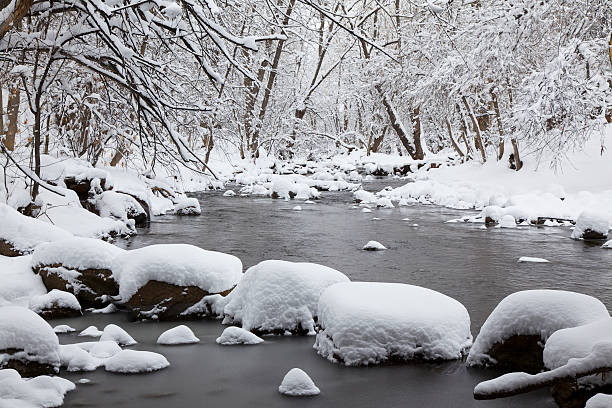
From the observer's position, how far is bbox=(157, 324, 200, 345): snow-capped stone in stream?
504 centimetres

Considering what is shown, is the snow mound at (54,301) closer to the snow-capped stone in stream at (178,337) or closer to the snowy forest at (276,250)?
the snowy forest at (276,250)

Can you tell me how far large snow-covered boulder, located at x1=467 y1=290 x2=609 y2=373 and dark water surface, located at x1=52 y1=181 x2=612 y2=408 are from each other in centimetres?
20

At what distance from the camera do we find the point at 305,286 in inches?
215

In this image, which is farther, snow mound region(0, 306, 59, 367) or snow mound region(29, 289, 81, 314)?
snow mound region(29, 289, 81, 314)

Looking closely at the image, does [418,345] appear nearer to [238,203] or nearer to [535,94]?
[535,94]

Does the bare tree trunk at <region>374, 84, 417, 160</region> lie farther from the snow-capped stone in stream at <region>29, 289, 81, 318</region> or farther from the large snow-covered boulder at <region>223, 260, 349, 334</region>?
the snow-capped stone in stream at <region>29, 289, 81, 318</region>

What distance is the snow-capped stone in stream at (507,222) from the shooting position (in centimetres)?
1220

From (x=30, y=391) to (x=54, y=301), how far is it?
224 centimetres

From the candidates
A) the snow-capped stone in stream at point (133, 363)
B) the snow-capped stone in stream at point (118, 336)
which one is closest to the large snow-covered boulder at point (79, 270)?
the snow-capped stone in stream at point (118, 336)

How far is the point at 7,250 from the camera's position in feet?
24.2

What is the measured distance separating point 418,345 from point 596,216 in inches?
291

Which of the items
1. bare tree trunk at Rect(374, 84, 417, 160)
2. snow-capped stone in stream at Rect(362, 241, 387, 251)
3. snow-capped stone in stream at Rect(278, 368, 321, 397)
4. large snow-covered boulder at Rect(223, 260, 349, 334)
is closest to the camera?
snow-capped stone in stream at Rect(278, 368, 321, 397)

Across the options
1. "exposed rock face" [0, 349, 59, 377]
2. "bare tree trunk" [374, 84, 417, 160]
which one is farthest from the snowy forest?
"bare tree trunk" [374, 84, 417, 160]

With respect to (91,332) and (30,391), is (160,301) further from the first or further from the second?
(30,391)
